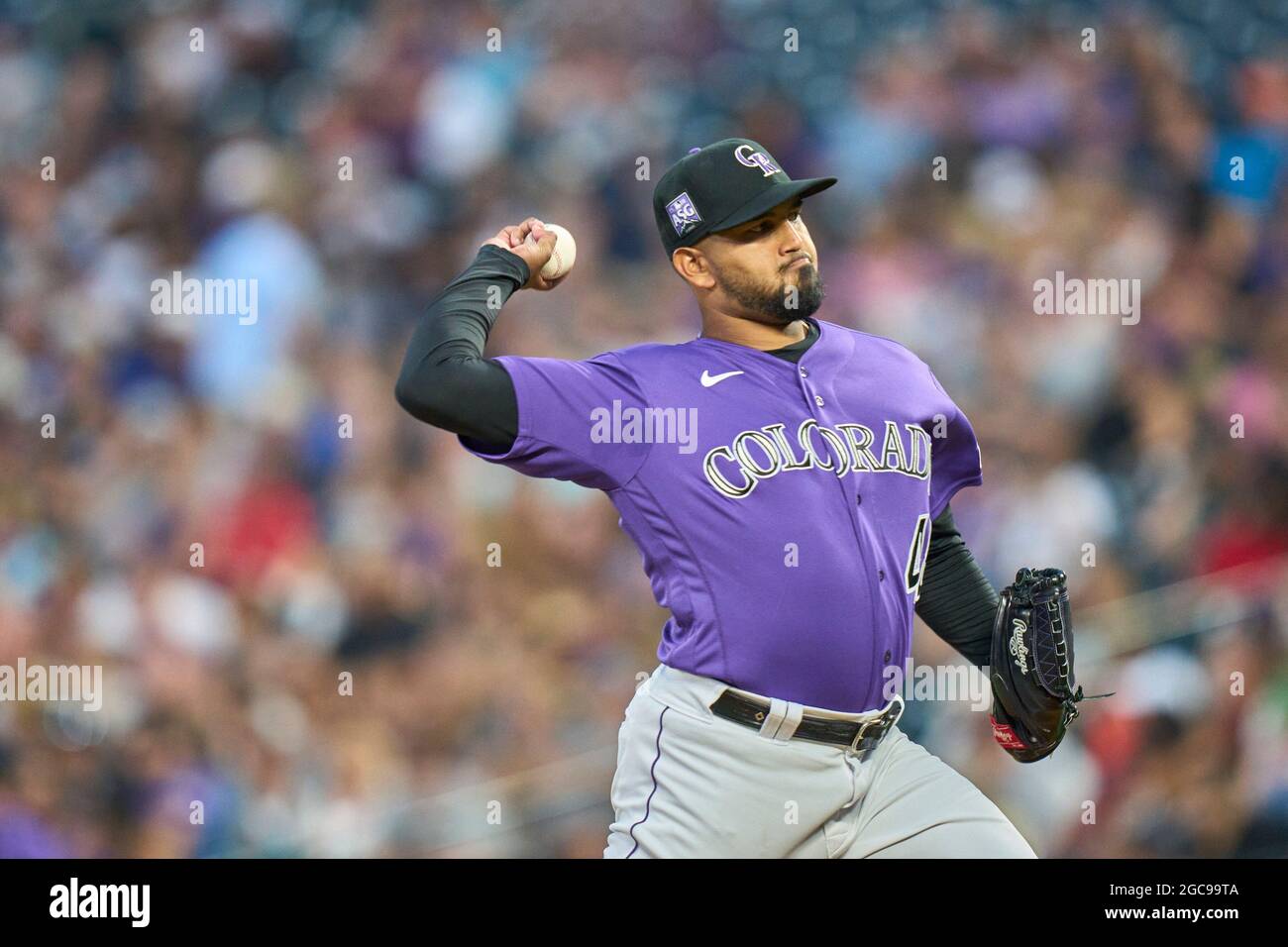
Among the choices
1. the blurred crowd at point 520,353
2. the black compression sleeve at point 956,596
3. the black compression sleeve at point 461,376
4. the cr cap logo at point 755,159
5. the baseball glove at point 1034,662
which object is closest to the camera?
the black compression sleeve at point 461,376

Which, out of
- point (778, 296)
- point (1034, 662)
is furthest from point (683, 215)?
point (1034, 662)

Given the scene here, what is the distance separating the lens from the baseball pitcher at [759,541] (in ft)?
7.70

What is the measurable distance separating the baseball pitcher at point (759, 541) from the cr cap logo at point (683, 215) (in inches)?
0.4

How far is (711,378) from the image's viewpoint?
2.51 m

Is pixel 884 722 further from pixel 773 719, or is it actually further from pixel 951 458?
pixel 951 458

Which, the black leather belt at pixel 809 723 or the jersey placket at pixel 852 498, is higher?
the jersey placket at pixel 852 498

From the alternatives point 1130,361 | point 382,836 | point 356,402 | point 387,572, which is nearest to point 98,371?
point 356,402

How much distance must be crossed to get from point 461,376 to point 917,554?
851 millimetres

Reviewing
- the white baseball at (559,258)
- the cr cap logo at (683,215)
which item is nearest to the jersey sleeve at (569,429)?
the white baseball at (559,258)

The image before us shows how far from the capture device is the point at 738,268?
8.54 ft

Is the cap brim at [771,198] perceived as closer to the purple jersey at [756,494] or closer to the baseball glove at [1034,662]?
the purple jersey at [756,494]

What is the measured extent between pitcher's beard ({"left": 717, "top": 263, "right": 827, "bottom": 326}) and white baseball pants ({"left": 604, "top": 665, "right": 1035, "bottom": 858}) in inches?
26.3

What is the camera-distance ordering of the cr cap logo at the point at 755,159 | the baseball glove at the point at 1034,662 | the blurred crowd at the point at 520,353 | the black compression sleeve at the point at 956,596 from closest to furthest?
the baseball glove at the point at 1034,662
the cr cap logo at the point at 755,159
the black compression sleeve at the point at 956,596
the blurred crowd at the point at 520,353

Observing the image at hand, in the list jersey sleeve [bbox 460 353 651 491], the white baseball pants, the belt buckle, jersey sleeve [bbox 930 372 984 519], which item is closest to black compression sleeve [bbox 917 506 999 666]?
jersey sleeve [bbox 930 372 984 519]
